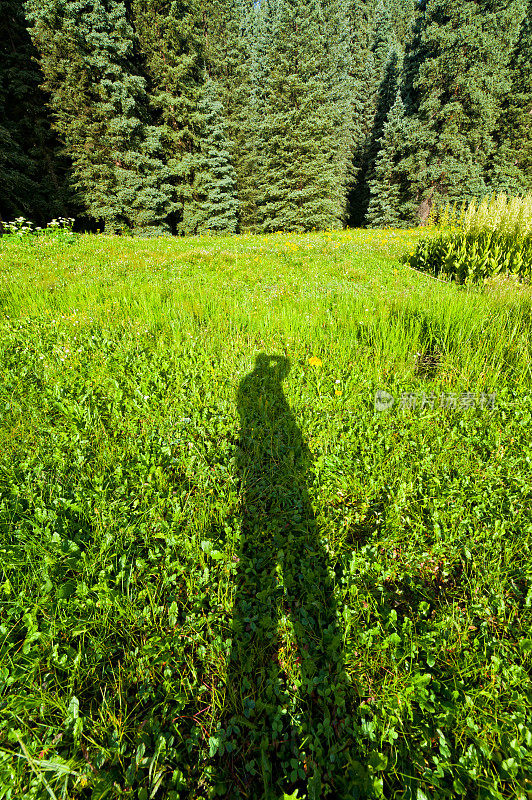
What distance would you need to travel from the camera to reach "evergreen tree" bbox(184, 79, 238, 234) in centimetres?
2223

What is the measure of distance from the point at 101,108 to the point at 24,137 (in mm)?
6273

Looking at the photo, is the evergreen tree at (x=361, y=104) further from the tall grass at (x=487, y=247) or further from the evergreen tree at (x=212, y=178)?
the tall grass at (x=487, y=247)

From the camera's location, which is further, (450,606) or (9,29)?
(9,29)

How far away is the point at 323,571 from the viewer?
187 cm

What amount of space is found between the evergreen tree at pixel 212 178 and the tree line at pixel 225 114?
11cm

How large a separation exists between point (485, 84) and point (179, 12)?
2087 centimetres

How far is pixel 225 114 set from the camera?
28.0m

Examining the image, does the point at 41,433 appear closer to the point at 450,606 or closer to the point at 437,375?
the point at 450,606

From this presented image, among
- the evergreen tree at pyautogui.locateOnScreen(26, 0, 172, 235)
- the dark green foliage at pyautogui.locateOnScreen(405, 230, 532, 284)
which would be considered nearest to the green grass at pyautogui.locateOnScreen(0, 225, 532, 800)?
the dark green foliage at pyautogui.locateOnScreen(405, 230, 532, 284)

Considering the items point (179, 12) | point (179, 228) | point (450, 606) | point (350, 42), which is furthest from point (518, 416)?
point (350, 42)

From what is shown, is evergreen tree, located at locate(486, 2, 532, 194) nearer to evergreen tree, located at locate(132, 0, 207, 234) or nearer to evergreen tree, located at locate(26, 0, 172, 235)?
evergreen tree, located at locate(132, 0, 207, 234)

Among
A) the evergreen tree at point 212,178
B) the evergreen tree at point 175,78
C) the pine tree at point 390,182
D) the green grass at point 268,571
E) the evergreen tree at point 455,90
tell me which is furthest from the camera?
the pine tree at point 390,182

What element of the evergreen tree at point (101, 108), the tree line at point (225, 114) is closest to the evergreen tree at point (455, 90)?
the tree line at point (225, 114)

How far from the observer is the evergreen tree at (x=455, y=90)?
22891 millimetres
